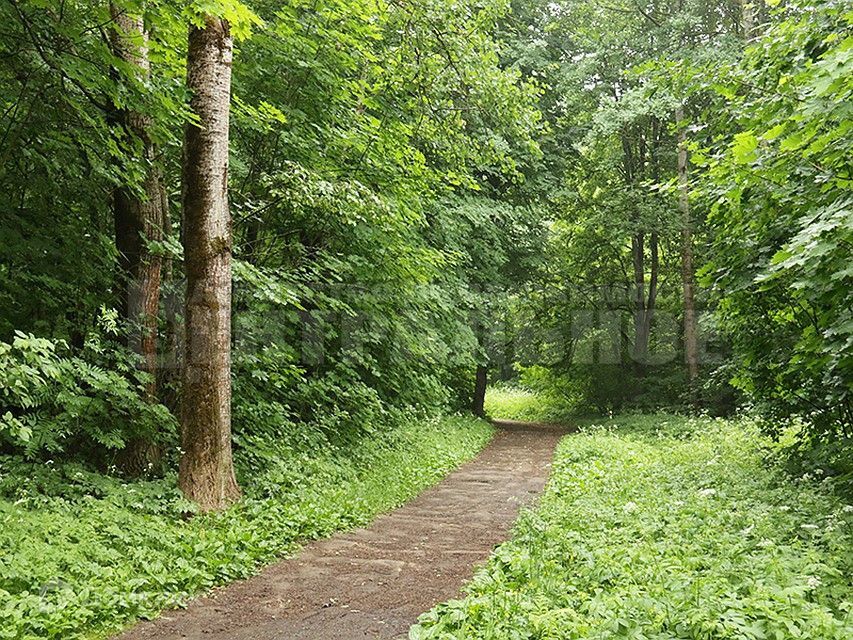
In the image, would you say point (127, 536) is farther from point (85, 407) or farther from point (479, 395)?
point (479, 395)

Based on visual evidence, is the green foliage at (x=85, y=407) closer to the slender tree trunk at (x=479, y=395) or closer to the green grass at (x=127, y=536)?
the green grass at (x=127, y=536)

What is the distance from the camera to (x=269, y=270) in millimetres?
8398

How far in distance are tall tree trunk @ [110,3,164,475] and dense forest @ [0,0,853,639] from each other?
3 cm

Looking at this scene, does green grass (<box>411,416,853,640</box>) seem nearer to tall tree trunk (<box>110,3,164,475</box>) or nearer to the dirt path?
the dirt path

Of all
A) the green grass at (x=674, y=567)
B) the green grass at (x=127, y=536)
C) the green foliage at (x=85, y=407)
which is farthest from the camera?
the green foliage at (x=85, y=407)

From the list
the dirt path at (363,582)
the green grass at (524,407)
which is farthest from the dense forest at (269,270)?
the green grass at (524,407)

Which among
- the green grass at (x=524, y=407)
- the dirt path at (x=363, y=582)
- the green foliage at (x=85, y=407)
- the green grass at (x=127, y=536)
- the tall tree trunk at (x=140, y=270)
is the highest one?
the tall tree trunk at (x=140, y=270)

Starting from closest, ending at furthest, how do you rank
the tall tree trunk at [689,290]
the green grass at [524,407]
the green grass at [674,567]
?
the green grass at [674,567] → the tall tree trunk at [689,290] → the green grass at [524,407]

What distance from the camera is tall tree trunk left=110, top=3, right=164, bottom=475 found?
6967 mm

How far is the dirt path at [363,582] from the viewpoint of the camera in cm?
440

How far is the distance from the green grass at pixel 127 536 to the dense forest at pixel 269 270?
0.02 meters

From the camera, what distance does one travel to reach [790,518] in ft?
19.4

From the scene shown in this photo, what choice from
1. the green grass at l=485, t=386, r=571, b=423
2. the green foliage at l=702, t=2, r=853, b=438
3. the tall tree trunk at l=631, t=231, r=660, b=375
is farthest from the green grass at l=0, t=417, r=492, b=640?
the green grass at l=485, t=386, r=571, b=423

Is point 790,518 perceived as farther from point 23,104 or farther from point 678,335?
point 678,335
